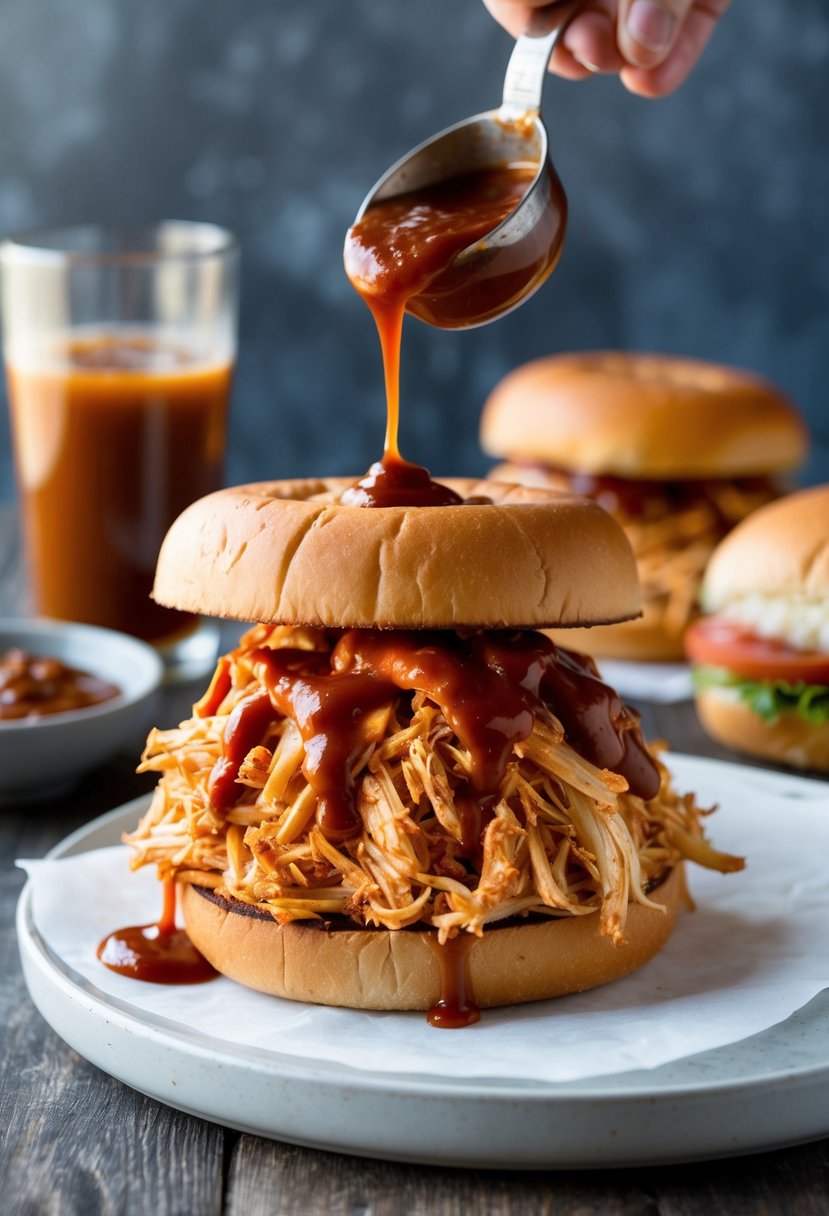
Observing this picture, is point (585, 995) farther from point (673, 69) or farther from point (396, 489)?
point (673, 69)

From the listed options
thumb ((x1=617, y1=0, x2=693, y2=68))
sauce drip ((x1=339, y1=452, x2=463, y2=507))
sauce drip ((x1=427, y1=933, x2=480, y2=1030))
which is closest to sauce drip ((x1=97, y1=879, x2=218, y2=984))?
sauce drip ((x1=427, y1=933, x2=480, y2=1030))

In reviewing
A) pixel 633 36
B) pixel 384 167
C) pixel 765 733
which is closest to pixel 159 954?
pixel 633 36

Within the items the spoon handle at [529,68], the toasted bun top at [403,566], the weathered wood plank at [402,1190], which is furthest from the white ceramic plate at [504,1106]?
the spoon handle at [529,68]

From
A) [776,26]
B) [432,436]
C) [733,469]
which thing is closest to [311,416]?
[432,436]

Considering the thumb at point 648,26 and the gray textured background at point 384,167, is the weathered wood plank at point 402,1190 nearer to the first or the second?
the thumb at point 648,26

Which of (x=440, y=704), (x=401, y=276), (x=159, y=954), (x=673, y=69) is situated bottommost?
(x=159, y=954)

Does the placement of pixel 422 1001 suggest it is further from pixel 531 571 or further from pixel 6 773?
pixel 6 773
